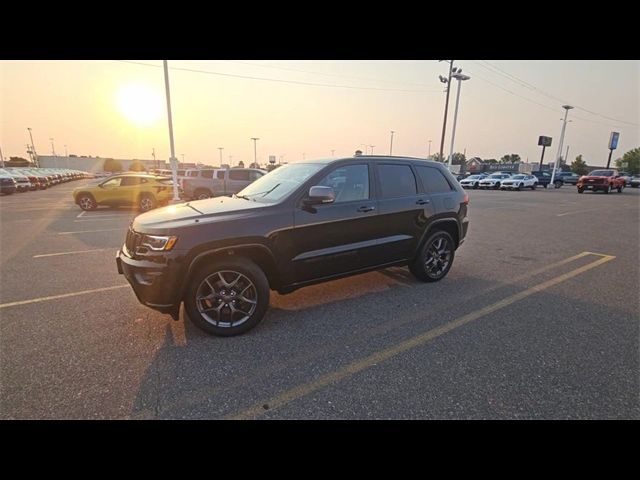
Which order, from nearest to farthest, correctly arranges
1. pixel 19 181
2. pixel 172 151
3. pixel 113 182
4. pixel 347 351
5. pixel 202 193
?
pixel 347 351 → pixel 113 182 → pixel 172 151 → pixel 202 193 → pixel 19 181

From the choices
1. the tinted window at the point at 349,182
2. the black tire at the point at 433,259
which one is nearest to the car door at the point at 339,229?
the tinted window at the point at 349,182

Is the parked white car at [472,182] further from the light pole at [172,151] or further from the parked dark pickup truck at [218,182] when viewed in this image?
the light pole at [172,151]

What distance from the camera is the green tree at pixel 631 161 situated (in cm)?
7847

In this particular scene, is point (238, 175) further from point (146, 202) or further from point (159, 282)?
point (159, 282)

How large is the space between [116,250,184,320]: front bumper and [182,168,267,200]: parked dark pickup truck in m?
11.2

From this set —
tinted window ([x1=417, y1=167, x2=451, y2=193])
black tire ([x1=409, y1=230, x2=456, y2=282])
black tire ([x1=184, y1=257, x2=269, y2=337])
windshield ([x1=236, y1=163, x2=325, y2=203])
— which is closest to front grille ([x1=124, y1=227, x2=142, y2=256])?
black tire ([x1=184, y1=257, x2=269, y2=337])

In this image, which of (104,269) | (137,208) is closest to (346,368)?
(104,269)

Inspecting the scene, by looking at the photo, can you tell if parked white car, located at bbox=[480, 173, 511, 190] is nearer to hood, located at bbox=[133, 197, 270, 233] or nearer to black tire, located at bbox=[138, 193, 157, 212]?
black tire, located at bbox=[138, 193, 157, 212]

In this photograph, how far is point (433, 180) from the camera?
182 inches

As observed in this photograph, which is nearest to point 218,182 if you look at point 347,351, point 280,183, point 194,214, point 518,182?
point 280,183

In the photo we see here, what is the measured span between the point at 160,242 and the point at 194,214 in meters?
0.47

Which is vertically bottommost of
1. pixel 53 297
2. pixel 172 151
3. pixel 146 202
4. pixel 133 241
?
pixel 53 297

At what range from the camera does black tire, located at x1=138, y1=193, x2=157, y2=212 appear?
495 inches

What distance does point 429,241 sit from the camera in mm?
4527
